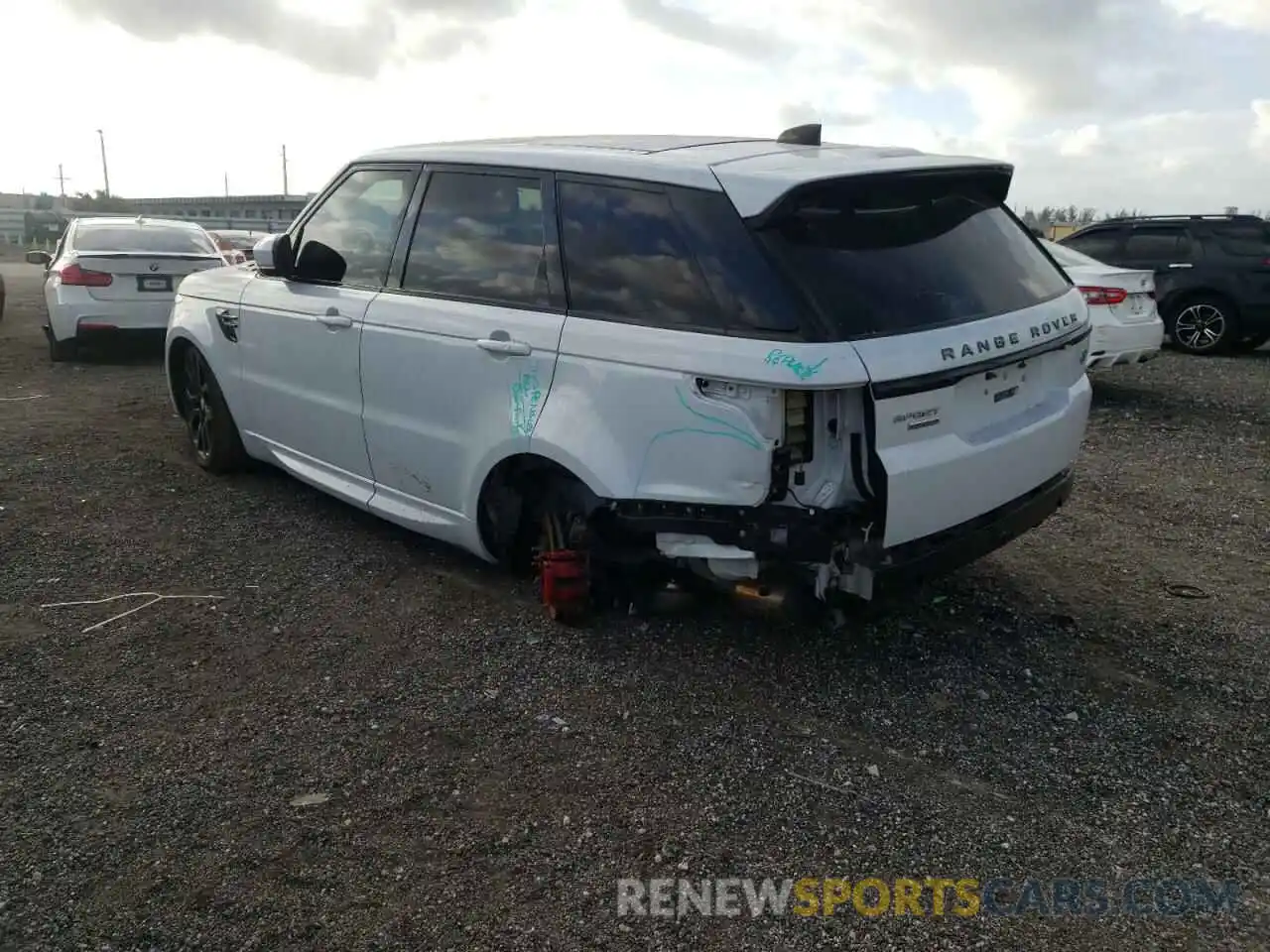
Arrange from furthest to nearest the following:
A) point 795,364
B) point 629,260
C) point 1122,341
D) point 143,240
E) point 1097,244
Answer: point 1097,244 → point 143,240 → point 1122,341 → point 629,260 → point 795,364

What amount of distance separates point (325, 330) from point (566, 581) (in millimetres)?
1756

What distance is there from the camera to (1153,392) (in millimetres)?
9094

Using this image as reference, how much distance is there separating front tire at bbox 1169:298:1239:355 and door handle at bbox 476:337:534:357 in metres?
11.0

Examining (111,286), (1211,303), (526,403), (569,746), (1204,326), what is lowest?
(569,746)

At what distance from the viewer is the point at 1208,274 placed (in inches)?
454

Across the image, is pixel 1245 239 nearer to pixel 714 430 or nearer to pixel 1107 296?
pixel 1107 296

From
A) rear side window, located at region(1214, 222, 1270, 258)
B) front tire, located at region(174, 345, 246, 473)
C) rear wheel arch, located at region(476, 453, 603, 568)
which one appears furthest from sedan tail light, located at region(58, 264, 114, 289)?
rear side window, located at region(1214, 222, 1270, 258)

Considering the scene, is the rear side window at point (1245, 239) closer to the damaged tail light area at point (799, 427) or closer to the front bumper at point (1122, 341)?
the front bumper at point (1122, 341)

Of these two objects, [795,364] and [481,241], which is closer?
[795,364]

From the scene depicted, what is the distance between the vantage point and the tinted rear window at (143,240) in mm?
9711

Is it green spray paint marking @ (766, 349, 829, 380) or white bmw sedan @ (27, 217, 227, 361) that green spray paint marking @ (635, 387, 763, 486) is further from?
white bmw sedan @ (27, 217, 227, 361)

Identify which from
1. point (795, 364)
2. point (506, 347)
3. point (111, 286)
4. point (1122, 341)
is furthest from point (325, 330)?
point (1122, 341)

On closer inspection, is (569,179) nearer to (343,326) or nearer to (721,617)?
(343,326)

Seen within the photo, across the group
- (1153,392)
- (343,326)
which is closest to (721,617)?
(343,326)
